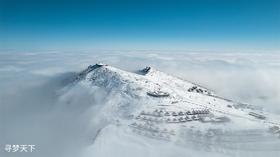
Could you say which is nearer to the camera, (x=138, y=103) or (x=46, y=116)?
(x=138, y=103)

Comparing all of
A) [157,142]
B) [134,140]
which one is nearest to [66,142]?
[134,140]

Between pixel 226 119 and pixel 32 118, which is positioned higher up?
pixel 226 119

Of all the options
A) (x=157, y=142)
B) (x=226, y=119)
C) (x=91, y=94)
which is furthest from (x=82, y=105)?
(x=226, y=119)

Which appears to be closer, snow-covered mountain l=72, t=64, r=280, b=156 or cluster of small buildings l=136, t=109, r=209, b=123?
snow-covered mountain l=72, t=64, r=280, b=156

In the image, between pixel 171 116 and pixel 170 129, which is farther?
pixel 171 116

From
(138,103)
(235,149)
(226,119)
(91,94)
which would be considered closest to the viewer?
(235,149)

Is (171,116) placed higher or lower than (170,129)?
higher

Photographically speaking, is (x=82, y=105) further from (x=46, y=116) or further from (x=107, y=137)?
(x=107, y=137)

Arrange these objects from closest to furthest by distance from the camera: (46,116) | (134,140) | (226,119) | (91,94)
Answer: (134,140) → (226,119) → (46,116) → (91,94)

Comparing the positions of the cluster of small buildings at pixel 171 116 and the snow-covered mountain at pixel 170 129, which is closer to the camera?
the snow-covered mountain at pixel 170 129
